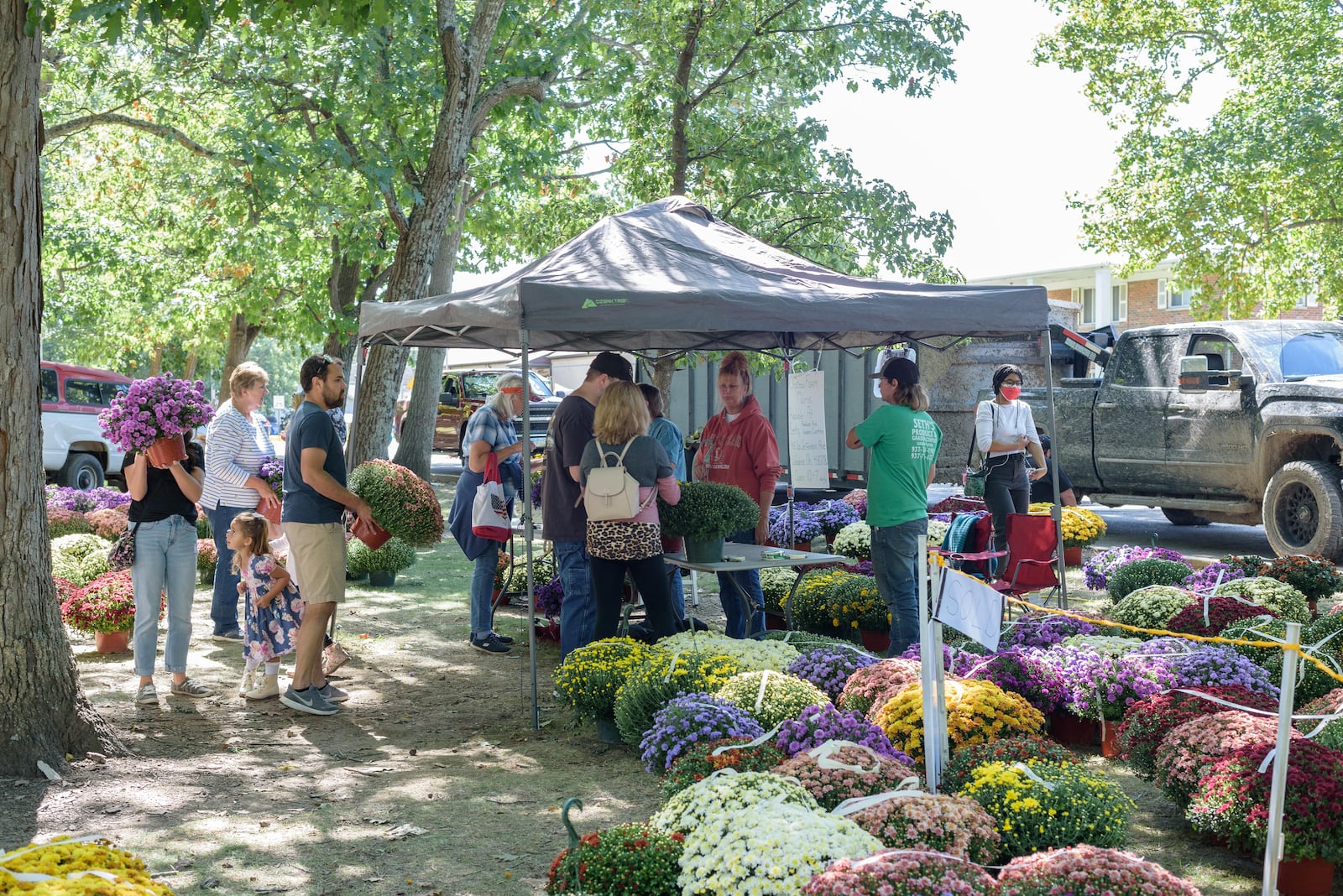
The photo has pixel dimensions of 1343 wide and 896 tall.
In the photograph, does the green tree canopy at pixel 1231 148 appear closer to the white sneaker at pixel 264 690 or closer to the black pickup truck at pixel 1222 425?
the black pickup truck at pixel 1222 425

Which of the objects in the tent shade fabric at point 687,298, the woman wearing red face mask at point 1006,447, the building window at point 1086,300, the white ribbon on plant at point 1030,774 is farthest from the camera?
the building window at point 1086,300

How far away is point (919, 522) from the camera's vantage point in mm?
6637

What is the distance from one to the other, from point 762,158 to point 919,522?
7.84 meters

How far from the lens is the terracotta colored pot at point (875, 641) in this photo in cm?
770

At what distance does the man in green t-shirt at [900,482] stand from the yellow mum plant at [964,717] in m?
1.74

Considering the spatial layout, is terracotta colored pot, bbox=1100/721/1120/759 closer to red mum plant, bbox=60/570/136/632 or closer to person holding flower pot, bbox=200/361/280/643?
person holding flower pot, bbox=200/361/280/643

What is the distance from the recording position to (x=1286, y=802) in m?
3.76

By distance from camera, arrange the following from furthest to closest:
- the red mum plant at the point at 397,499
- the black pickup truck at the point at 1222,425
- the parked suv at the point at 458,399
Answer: the parked suv at the point at 458,399, the black pickup truck at the point at 1222,425, the red mum plant at the point at 397,499

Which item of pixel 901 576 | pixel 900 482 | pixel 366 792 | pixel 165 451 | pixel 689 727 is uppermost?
pixel 165 451

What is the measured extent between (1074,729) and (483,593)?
4.00 m

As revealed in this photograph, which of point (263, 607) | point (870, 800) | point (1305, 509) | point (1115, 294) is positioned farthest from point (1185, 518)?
point (1115, 294)

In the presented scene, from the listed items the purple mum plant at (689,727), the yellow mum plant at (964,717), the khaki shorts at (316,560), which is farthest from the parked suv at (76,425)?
the yellow mum plant at (964,717)

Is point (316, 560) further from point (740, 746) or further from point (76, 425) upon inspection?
point (76, 425)

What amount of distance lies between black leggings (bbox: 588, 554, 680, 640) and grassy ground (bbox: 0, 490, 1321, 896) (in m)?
0.59
